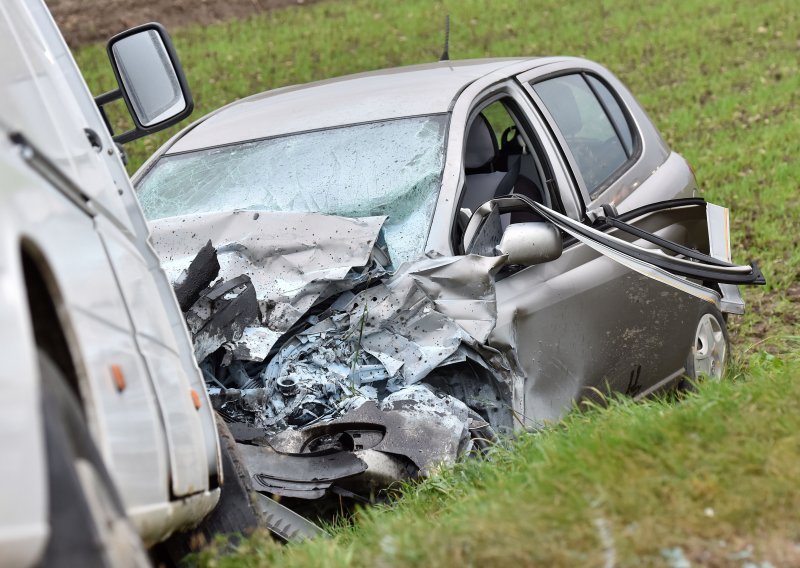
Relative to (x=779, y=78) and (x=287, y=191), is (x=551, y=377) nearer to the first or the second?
(x=287, y=191)

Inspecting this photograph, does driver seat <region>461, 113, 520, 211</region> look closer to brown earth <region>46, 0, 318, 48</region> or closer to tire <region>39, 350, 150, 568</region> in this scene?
tire <region>39, 350, 150, 568</region>

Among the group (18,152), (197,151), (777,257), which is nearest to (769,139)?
(777,257)

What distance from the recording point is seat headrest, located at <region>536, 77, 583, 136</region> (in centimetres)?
526

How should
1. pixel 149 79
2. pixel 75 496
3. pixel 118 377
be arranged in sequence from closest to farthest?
pixel 75 496
pixel 118 377
pixel 149 79

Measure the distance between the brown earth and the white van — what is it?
17972mm

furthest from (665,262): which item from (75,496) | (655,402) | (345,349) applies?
(75,496)

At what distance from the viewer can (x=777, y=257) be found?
782cm

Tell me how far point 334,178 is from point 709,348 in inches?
83.5

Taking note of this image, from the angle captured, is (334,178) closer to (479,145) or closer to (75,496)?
(479,145)

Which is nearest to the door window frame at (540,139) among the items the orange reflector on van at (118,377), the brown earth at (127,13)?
the orange reflector on van at (118,377)

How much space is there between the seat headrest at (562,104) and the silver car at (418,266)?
0.01m

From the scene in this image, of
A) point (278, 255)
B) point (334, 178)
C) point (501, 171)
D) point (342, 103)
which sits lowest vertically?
point (501, 171)

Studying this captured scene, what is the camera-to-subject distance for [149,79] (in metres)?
3.90

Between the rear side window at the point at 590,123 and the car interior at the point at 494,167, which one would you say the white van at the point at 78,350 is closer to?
the car interior at the point at 494,167
